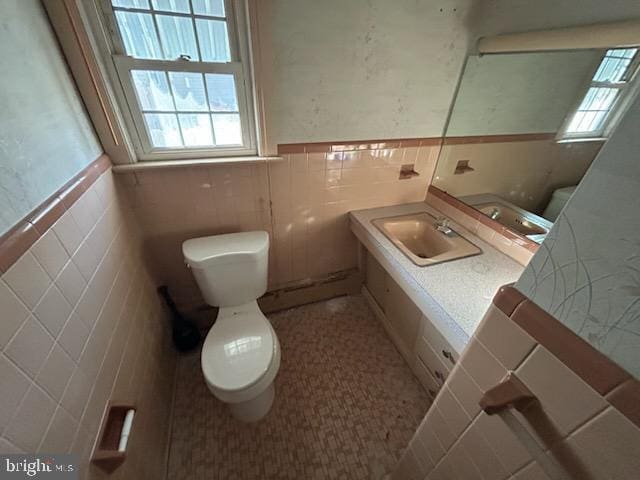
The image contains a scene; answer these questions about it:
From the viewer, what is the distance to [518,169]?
1.26m

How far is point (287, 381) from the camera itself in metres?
1.45

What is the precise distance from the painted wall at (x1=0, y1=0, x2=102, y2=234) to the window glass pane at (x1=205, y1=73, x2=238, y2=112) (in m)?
0.49

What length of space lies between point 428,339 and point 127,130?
1789 mm

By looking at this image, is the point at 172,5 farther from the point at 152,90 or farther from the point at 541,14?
the point at 541,14

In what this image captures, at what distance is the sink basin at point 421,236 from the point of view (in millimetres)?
1339

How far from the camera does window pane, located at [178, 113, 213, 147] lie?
3.85ft

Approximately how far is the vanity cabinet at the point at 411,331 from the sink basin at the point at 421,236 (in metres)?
0.27

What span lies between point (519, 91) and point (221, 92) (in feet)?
4.77

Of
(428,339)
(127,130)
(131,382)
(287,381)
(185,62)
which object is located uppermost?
(185,62)

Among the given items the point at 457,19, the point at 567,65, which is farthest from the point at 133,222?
the point at 567,65

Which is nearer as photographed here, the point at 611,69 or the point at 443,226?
the point at 611,69

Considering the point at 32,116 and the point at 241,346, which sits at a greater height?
the point at 32,116

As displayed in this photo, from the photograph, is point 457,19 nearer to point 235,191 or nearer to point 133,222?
point 235,191

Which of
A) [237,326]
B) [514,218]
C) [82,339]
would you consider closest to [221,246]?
[237,326]
